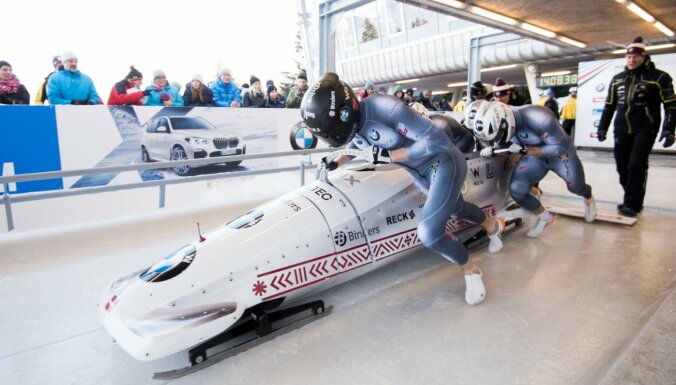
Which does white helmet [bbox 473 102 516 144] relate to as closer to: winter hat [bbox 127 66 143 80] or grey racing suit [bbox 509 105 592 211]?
grey racing suit [bbox 509 105 592 211]

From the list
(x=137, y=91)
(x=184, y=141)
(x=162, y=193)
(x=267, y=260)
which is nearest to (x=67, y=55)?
(x=137, y=91)

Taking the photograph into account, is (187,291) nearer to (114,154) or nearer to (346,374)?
(346,374)

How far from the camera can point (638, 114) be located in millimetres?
4398

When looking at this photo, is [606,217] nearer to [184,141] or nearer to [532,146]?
[532,146]

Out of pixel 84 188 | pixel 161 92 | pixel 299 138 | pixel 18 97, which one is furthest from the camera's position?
pixel 299 138

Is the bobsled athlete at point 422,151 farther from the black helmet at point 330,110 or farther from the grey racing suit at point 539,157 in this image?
the grey racing suit at point 539,157

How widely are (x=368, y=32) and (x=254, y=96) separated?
16.5 metres

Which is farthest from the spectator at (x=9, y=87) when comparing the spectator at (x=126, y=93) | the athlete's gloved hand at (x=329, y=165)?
the athlete's gloved hand at (x=329, y=165)

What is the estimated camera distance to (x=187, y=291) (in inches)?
77.2

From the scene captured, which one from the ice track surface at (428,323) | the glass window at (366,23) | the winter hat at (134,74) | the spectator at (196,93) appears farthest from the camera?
the glass window at (366,23)

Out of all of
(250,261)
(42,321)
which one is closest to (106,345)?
(42,321)

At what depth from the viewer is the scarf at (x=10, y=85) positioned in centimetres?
495

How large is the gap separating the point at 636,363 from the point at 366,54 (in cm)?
2202

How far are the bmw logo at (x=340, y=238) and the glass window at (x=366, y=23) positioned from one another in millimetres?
20402
